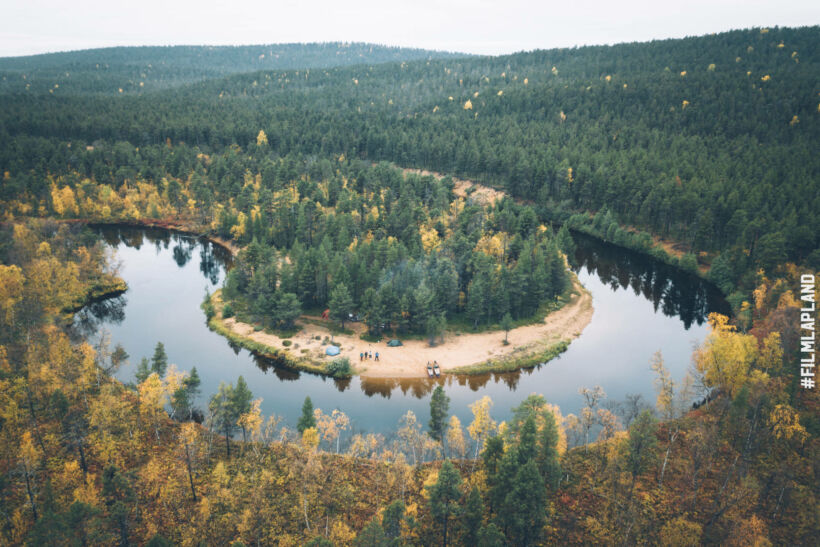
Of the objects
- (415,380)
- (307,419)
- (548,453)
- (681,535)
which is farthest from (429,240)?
(681,535)

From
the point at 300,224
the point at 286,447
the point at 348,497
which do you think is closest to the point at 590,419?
the point at 348,497

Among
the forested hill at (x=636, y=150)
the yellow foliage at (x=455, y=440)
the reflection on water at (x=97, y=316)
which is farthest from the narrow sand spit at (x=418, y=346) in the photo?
the forested hill at (x=636, y=150)

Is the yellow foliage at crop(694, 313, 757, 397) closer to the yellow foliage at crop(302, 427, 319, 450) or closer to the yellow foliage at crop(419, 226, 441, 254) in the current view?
the yellow foliage at crop(302, 427, 319, 450)

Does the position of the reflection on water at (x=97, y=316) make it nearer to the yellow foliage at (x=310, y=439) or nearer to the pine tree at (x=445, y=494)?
the yellow foliage at (x=310, y=439)

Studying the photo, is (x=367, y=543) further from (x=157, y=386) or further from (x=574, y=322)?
(x=574, y=322)

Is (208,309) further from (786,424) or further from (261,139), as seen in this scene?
(261,139)

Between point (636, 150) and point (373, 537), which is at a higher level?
point (636, 150)
